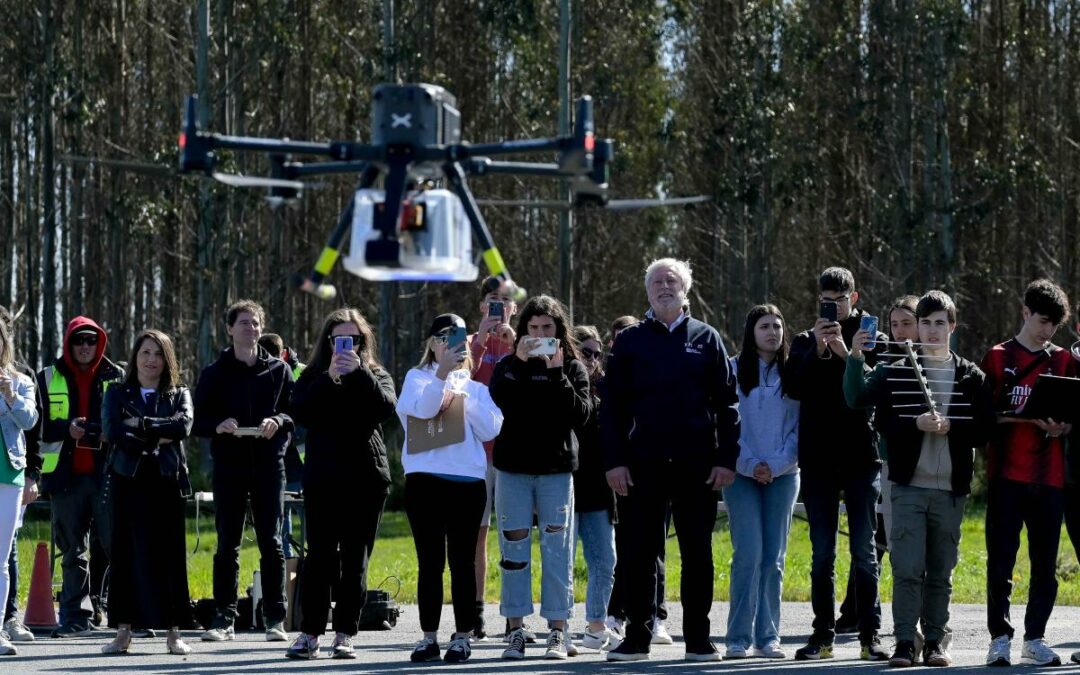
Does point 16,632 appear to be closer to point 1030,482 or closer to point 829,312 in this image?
point 829,312

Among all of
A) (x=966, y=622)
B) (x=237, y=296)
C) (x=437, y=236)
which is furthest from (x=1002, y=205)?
(x=437, y=236)

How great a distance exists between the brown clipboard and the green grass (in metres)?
4.75

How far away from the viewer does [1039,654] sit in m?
11.2

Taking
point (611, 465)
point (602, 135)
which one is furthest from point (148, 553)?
point (602, 135)

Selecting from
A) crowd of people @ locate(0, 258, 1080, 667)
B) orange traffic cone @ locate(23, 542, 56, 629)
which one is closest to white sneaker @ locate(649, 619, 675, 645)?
crowd of people @ locate(0, 258, 1080, 667)

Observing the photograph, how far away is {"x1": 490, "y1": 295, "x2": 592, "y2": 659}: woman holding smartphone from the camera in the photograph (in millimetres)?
11984

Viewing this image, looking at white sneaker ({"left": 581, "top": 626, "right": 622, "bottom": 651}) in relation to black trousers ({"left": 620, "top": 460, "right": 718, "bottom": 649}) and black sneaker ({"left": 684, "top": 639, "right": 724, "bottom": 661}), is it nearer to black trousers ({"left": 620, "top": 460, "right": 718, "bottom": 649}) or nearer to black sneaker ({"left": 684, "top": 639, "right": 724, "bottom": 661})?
black trousers ({"left": 620, "top": 460, "right": 718, "bottom": 649})

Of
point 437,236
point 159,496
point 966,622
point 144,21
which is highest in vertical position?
point 144,21

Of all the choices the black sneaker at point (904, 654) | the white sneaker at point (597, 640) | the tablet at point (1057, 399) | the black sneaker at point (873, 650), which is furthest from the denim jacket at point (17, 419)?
the tablet at point (1057, 399)

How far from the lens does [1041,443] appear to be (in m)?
11.2

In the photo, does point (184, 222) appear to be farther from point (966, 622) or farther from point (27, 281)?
point (966, 622)

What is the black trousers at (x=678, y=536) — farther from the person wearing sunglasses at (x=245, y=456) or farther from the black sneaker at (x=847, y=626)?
the person wearing sunglasses at (x=245, y=456)

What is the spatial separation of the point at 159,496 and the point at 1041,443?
5.22 meters

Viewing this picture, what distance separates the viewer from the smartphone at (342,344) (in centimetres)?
1198
